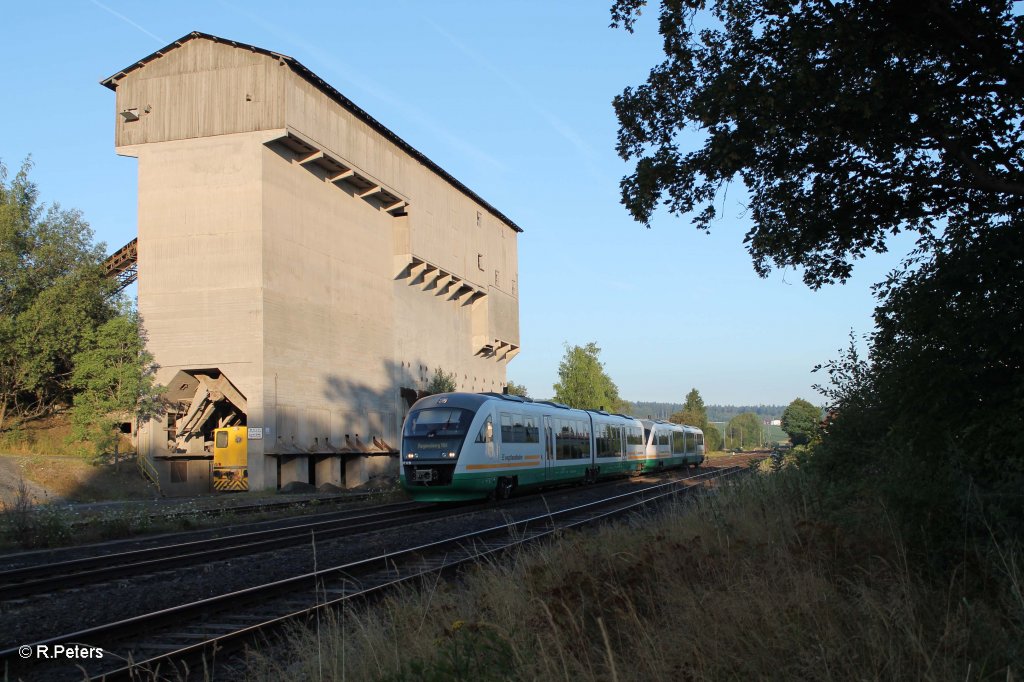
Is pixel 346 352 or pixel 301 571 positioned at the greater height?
pixel 346 352

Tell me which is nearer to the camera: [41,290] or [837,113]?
[837,113]

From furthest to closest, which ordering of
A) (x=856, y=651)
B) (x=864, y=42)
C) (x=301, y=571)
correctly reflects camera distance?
(x=301, y=571)
(x=864, y=42)
(x=856, y=651)

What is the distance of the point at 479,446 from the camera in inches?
888

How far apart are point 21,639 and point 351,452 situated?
36673mm

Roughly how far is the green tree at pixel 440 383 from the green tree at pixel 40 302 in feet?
62.1

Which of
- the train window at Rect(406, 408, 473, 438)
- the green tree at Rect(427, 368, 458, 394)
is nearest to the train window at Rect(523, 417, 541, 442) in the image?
the train window at Rect(406, 408, 473, 438)

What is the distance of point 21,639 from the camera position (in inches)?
313

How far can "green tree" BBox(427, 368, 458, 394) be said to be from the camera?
53250 millimetres

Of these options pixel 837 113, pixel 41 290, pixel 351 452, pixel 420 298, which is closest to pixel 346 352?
pixel 351 452

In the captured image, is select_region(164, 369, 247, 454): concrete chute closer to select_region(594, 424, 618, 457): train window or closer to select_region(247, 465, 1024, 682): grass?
select_region(594, 424, 618, 457): train window

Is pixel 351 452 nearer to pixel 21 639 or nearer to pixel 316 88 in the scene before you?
pixel 316 88

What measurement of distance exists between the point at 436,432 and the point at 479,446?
120 cm

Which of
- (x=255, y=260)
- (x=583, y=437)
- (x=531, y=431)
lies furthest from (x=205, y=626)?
(x=255, y=260)

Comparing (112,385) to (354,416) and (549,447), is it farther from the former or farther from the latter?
(549,447)
